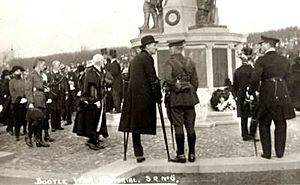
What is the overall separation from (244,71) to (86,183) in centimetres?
301

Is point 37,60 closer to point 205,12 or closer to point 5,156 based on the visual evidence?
point 5,156

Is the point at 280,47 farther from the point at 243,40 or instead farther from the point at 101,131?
the point at 101,131

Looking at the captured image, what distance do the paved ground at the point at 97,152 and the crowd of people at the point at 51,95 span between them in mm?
228

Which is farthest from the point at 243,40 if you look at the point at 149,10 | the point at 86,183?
the point at 86,183

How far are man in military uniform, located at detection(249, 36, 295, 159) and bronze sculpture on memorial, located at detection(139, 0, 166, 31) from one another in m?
3.41

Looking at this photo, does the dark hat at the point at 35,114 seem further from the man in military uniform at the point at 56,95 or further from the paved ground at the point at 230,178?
the paved ground at the point at 230,178

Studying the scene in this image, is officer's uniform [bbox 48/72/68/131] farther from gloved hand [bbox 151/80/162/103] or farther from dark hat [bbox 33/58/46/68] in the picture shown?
gloved hand [bbox 151/80/162/103]

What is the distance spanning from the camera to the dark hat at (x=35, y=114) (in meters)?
7.26

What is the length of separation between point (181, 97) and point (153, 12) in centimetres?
407

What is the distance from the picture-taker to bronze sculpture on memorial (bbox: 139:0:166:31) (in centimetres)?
909

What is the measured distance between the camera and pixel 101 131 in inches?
281

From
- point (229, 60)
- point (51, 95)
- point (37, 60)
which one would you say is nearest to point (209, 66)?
point (229, 60)

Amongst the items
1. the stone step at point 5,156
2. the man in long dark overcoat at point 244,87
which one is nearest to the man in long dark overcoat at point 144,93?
the stone step at point 5,156

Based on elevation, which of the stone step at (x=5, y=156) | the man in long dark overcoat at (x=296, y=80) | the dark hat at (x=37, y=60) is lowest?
the stone step at (x=5, y=156)
